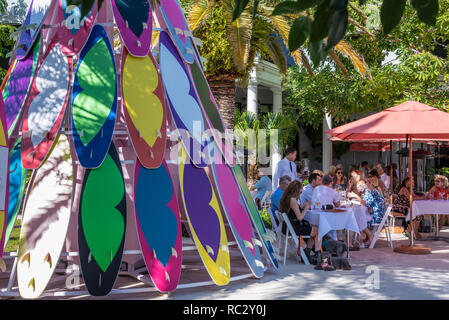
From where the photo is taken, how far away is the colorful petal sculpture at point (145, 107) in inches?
267

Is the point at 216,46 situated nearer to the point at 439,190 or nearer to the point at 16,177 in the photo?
the point at 439,190

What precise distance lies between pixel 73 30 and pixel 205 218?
2986 mm

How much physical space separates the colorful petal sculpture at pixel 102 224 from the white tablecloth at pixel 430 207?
7112 millimetres

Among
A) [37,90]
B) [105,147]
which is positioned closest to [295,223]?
[105,147]

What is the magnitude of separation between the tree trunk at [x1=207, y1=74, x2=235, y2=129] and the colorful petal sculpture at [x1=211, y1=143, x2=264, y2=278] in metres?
4.61

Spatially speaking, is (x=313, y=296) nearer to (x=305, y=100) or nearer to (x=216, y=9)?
(x=216, y=9)

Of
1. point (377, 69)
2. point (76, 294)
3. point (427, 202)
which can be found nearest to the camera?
point (76, 294)

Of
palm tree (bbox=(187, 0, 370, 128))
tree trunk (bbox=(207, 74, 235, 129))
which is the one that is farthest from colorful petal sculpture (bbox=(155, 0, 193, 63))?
tree trunk (bbox=(207, 74, 235, 129))

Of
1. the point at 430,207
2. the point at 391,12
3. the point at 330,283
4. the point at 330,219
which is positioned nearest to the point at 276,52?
the point at 430,207

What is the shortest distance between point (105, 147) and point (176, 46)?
197 centimetres

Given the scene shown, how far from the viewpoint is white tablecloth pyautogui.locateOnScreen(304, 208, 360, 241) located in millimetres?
9070

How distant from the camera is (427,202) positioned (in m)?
11.5

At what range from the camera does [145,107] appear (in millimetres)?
7000

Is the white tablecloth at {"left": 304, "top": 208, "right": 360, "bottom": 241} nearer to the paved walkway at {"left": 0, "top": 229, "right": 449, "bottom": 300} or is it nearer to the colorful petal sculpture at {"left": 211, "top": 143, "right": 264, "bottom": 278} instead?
the paved walkway at {"left": 0, "top": 229, "right": 449, "bottom": 300}
